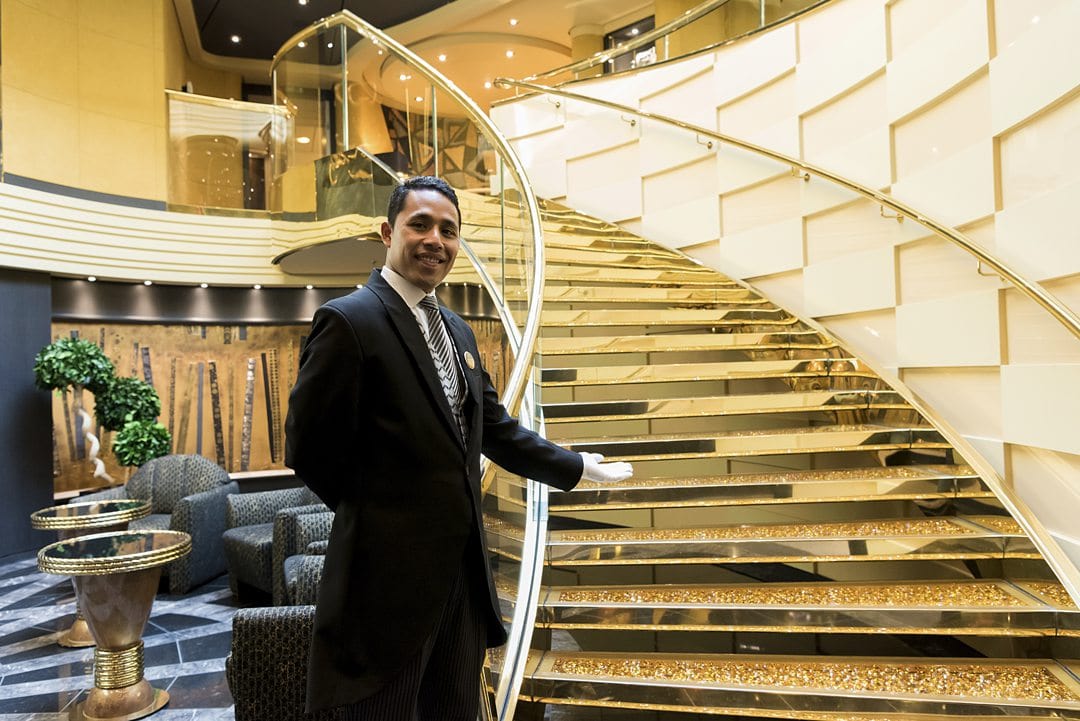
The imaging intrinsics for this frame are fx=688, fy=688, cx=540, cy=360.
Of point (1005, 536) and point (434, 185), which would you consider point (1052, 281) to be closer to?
point (1005, 536)

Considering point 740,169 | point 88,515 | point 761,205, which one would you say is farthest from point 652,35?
point 88,515

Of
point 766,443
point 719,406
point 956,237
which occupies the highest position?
point 956,237

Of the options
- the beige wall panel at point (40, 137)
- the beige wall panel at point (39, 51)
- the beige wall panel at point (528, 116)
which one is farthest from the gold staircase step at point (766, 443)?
the beige wall panel at point (39, 51)

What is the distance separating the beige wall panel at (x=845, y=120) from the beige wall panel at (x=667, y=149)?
921mm

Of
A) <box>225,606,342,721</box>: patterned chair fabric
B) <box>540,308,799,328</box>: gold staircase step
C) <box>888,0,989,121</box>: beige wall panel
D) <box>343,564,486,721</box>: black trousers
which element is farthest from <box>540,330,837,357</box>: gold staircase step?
<box>343,564,486,721</box>: black trousers

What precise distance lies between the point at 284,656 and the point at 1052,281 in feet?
10.7

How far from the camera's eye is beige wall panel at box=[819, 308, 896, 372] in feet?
12.6

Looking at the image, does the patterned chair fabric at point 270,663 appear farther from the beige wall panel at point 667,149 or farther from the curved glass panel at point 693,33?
the curved glass panel at point 693,33

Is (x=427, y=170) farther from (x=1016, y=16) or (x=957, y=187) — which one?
(x=1016, y=16)

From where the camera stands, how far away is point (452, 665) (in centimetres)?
122

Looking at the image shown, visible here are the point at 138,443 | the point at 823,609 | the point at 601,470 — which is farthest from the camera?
the point at 138,443

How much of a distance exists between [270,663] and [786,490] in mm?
2155

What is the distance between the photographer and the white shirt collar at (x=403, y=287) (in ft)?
4.15

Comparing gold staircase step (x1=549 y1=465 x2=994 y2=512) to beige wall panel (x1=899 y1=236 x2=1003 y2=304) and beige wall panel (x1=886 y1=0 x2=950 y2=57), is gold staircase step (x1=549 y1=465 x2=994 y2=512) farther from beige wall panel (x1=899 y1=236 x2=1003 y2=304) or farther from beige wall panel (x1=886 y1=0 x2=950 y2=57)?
beige wall panel (x1=886 y1=0 x2=950 y2=57)
